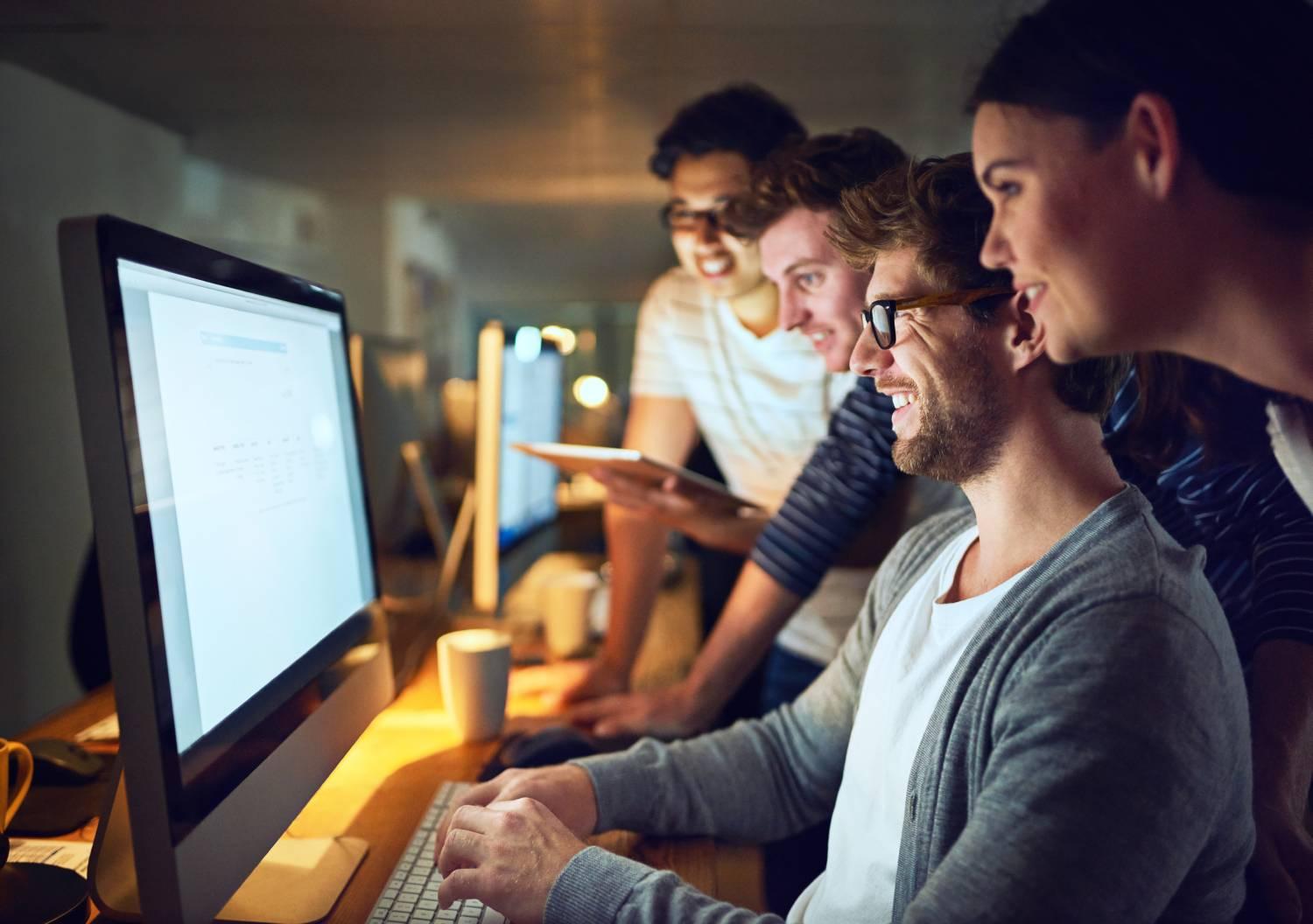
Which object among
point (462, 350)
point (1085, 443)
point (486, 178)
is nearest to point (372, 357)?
point (1085, 443)

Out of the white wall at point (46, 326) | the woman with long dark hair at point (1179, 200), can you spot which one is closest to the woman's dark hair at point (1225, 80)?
the woman with long dark hair at point (1179, 200)

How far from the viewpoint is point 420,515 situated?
8.93ft

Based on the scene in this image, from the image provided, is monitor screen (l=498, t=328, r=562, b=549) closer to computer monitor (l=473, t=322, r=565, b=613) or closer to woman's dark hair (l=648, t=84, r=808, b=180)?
computer monitor (l=473, t=322, r=565, b=613)

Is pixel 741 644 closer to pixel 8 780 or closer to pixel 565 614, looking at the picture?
pixel 565 614

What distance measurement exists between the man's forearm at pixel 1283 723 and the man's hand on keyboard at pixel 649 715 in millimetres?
757

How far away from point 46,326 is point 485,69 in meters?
1.34

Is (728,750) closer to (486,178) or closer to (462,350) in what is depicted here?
(486,178)

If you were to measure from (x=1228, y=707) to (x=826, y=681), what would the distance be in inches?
18.6

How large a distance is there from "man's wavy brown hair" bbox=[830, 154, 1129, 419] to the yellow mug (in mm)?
841

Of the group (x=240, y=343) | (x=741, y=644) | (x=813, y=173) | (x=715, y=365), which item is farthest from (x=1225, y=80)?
(x=715, y=365)

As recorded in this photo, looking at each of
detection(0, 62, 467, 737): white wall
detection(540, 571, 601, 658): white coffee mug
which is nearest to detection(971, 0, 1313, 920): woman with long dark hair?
detection(540, 571, 601, 658): white coffee mug

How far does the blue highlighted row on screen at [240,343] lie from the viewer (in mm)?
720

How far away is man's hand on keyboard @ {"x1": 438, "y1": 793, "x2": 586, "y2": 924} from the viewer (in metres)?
0.76

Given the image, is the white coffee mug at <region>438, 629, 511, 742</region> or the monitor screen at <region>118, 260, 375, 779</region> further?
the white coffee mug at <region>438, 629, 511, 742</region>
